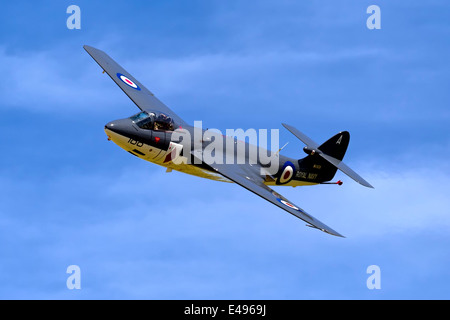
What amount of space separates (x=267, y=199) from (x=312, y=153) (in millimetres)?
6981

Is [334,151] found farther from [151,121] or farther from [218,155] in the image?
→ [151,121]

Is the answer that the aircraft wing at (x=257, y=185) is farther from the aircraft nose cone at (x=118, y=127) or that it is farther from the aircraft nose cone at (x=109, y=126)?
the aircraft nose cone at (x=109, y=126)

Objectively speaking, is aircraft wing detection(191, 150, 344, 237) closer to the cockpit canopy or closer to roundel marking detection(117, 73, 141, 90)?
the cockpit canopy

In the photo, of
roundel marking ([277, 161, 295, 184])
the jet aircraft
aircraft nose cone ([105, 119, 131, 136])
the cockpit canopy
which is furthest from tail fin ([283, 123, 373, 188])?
aircraft nose cone ([105, 119, 131, 136])

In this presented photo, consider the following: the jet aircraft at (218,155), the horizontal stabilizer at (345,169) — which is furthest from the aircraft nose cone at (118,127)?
the horizontal stabilizer at (345,169)

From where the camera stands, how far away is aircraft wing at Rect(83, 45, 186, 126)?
36469mm

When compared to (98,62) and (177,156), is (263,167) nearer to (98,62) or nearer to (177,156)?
(177,156)

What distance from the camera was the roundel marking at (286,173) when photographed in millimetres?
35469

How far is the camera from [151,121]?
32.1 m

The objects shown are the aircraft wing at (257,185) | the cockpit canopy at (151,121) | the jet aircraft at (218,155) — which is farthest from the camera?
the cockpit canopy at (151,121)

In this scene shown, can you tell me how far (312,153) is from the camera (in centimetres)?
3638

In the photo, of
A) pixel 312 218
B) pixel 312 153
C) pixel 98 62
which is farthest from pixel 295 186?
pixel 98 62

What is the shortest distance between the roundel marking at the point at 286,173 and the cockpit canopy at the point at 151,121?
6.45m

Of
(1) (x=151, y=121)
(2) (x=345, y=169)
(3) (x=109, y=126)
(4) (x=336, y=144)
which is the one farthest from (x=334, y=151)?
(3) (x=109, y=126)
